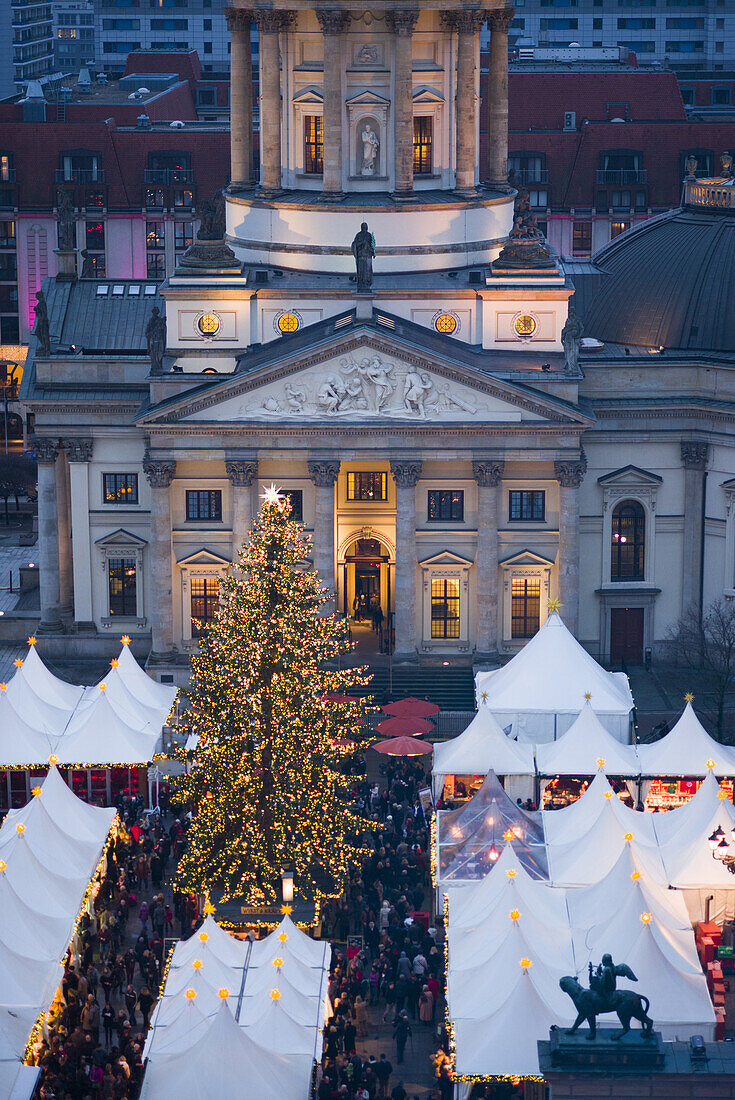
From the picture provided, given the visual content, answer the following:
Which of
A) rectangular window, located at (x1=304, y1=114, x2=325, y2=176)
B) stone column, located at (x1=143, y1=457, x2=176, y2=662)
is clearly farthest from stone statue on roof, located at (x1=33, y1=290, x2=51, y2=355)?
rectangular window, located at (x1=304, y1=114, x2=325, y2=176)

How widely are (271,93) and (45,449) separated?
61.0ft

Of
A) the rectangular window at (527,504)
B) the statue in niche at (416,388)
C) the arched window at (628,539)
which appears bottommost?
the arched window at (628,539)

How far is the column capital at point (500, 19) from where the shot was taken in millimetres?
103750

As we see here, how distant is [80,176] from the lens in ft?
486

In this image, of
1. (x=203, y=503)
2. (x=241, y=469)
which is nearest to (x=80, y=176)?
(x=203, y=503)

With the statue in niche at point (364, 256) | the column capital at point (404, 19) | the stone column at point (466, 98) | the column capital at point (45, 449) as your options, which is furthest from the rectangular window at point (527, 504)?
the column capital at point (404, 19)

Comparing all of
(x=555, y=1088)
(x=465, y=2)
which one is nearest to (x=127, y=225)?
(x=465, y=2)

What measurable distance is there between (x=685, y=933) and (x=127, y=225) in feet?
304

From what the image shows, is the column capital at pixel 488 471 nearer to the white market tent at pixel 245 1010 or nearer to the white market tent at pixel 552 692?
the white market tent at pixel 552 692

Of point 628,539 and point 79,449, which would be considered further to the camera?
point 628,539

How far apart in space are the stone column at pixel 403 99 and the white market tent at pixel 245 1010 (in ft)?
152

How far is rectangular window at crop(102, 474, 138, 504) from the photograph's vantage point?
10044 cm

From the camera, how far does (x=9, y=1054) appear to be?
5850cm

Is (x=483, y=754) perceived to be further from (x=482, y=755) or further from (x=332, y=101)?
(x=332, y=101)
